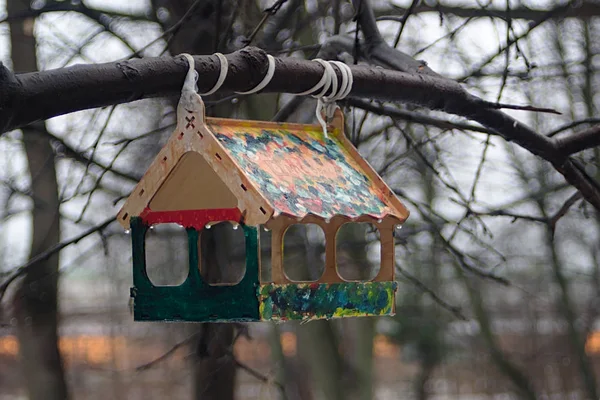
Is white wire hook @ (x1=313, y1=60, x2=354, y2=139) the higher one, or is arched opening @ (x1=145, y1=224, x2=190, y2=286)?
arched opening @ (x1=145, y1=224, x2=190, y2=286)

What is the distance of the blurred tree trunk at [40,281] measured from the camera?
687 cm

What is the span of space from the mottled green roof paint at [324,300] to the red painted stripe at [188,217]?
0.77 ft

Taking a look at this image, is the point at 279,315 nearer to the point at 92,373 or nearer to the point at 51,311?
the point at 51,311

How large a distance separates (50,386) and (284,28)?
382 centimetres

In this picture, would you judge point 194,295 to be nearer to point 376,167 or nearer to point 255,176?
point 255,176

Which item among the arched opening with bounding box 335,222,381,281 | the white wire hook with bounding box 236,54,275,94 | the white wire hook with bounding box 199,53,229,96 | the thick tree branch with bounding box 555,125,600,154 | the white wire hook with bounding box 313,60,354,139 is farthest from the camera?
the arched opening with bounding box 335,222,381,281

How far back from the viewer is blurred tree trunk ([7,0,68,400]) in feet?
22.5

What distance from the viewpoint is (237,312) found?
2227 mm

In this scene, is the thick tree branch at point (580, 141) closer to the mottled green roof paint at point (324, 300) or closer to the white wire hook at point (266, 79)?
the mottled green roof paint at point (324, 300)

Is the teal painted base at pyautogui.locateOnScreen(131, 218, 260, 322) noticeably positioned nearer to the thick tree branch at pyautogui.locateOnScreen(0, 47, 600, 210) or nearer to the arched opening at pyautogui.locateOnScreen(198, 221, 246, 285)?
the thick tree branch at pyautogui.locateOnScreen(0, 47, 600, 210)

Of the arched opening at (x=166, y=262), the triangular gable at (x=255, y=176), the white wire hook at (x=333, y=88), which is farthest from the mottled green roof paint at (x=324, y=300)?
the arched opening at (x=166, y=262)

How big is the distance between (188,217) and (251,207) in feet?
1.01

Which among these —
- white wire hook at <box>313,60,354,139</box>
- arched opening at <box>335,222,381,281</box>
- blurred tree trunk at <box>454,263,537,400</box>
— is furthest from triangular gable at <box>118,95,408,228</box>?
blurred tree trunk at <box>454,263,537,400</box>

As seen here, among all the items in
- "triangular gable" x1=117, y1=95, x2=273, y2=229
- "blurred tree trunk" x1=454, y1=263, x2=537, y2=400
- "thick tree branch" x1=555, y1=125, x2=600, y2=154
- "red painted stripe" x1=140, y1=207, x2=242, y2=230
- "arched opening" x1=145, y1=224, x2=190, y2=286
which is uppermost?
"arched opening" x1=145, y1=224, x2=190, y2=286
